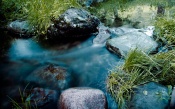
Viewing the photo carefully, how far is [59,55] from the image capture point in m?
5.05

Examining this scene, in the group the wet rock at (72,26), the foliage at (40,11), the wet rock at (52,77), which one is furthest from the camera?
the foliage at (40,11)

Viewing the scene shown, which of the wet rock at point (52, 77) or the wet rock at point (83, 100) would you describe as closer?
the wet rock at point (83, 100)

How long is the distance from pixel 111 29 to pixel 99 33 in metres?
0.52

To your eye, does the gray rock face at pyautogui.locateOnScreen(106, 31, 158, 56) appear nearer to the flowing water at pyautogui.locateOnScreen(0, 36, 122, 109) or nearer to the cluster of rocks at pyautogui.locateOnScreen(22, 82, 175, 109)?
the flowing water at pyautogui.locateOnScreen(0, 36, 122, 109)

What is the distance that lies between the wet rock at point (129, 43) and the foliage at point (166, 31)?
0.25 meters

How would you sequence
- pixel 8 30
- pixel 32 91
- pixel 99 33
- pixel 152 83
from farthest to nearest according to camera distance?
pixel 8 30
pixel 99 33
pixel 32 91
pixel 152 83

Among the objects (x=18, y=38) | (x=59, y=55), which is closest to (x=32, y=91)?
(x=59, y=55)

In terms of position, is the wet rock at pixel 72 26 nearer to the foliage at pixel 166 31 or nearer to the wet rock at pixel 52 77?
the wet rock at pixel 52 77

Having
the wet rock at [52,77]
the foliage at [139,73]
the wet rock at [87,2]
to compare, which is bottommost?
the wet rock at [52,77]

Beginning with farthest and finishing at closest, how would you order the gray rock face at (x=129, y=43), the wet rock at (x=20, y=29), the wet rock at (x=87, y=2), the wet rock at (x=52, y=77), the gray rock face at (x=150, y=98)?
the wet rock at (x=87, y=2) → the wet rock at (x=20, y=29) → the gray rock face at (x=129, y=43) → the wet rock at (x=52, y=77) → the gray rock face at (x=150, y=98)

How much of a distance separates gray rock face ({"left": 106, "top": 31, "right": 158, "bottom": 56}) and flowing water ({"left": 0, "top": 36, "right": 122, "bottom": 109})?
171mm

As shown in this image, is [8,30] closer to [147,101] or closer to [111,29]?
[111,29]

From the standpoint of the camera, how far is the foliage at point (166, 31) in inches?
189

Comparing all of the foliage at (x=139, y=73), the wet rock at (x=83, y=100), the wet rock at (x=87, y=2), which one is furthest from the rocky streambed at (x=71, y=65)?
the wet rock at (x=87, y=2)
